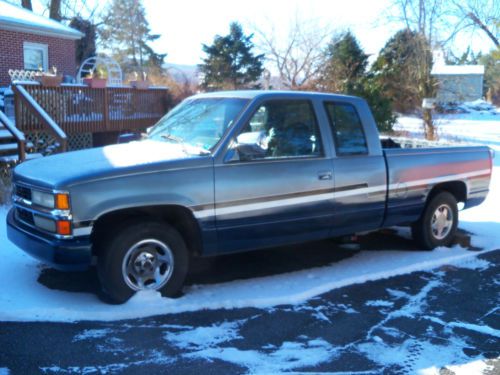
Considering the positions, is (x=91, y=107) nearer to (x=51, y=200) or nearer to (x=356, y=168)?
(x=356, y=168)

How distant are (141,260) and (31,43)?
55.3 feet

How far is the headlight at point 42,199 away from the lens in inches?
172

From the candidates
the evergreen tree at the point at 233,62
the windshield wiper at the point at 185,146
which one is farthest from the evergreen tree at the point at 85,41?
the windshield wiper at the point at 185,146

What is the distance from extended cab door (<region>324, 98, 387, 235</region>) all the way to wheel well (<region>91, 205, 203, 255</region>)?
1555 mm

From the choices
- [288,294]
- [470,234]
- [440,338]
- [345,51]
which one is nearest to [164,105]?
[470,234]

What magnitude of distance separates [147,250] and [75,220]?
0.70 m

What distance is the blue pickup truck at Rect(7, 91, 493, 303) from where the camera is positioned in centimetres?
444

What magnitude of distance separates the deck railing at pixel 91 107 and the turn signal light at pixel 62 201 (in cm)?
798

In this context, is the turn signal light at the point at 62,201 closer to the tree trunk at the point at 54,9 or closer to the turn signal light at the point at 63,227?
the turn signal light at the point at 63,227

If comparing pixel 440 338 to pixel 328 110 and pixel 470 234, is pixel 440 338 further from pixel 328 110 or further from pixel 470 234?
pixel 470 234

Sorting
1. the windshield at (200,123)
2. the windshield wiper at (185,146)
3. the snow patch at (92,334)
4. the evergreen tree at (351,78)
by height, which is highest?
the evergreen tree at (351,78)

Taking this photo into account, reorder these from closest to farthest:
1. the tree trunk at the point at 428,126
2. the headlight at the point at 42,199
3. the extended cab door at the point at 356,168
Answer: the headlight at the point at 42,199, the extended cab door at the point at 356,168, the tree trunk at the point at 428,126

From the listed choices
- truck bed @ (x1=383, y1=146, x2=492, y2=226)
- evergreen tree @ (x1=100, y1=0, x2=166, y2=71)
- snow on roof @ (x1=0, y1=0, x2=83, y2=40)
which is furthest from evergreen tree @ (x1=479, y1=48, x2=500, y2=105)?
truck bed @ (x1=383, y1=146, x2=492, y2=226)

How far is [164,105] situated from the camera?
58.2ft
